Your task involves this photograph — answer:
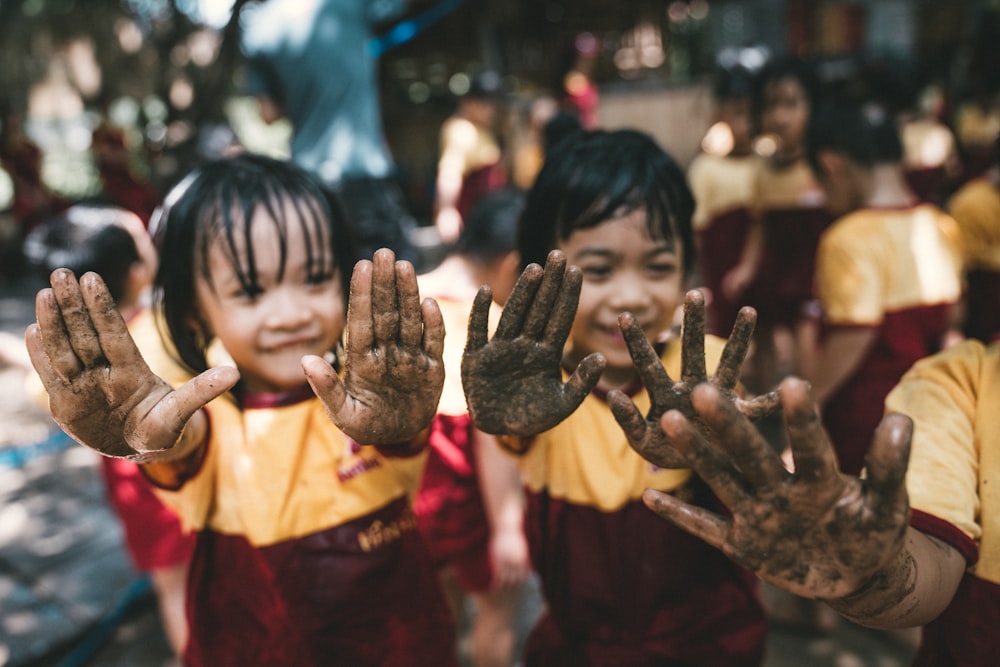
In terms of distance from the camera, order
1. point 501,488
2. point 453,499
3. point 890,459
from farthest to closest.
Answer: point 453,499 < point 501,488 < point 890,459

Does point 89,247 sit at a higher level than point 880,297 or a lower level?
higher

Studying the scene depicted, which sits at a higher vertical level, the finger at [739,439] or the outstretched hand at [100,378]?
the outstretched hand at [100,378]

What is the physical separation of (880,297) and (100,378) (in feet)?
7.13

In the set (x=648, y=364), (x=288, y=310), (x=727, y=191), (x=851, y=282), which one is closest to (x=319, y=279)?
(x=288, y=310)

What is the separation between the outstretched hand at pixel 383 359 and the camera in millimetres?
1006

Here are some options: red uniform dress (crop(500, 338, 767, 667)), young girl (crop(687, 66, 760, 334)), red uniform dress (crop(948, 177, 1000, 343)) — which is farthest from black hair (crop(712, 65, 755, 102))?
red uniform dress (crop(500, 338, 767, 667))

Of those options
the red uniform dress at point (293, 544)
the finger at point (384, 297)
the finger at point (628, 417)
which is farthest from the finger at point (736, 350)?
the red uniform dress at point (293, 544)

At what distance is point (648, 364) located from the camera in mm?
1062

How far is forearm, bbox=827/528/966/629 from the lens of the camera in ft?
2.91

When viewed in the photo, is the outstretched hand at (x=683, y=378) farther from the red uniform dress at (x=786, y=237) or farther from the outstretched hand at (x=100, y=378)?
the red uniform dress at (x=786, y=237)

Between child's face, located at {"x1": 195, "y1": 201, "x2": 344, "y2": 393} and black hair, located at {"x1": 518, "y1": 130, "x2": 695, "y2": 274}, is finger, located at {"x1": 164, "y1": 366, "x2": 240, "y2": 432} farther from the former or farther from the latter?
black hair, located at {"x1": 518, "y1": 130, "x2": 695, "y2": 274}

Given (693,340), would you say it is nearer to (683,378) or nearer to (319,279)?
(683,378)

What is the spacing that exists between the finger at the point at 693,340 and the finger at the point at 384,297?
16.1 inches

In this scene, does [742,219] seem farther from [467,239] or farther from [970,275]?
[467,239]
